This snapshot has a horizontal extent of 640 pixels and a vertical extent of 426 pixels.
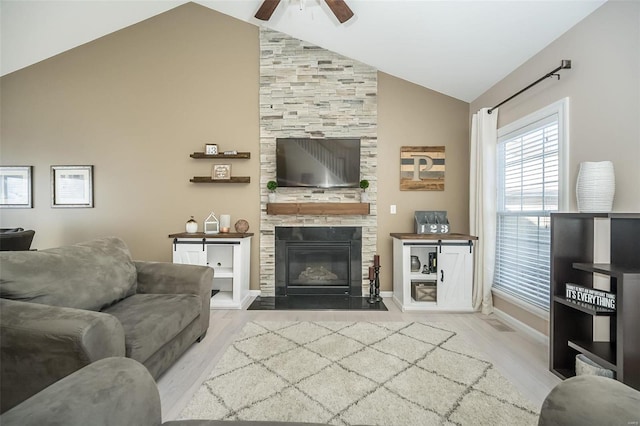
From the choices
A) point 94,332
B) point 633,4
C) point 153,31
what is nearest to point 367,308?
point 94,332

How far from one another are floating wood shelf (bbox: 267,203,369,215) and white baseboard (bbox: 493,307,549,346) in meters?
1.89

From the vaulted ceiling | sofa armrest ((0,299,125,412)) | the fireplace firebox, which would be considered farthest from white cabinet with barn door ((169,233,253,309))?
the vaulted ceiling

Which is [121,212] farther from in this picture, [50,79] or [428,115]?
[428,115]

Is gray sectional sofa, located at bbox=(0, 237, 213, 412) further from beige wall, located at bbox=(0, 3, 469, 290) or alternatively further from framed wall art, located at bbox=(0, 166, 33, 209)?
framed wall art, located at bbox=(0, 166, 33, 209)

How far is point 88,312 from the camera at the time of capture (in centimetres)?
149

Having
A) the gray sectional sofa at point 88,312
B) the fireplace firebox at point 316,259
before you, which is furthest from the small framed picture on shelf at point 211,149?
the gray sectional sofa at point 88,312

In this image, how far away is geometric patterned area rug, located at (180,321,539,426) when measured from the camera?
158 centimetres

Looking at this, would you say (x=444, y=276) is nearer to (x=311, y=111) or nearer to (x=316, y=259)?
(x=316, y=259)

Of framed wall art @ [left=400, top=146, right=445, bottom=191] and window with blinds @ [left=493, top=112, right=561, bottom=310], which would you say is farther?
framed wall art @ [left=400, top=146, right=445, bottom=191]

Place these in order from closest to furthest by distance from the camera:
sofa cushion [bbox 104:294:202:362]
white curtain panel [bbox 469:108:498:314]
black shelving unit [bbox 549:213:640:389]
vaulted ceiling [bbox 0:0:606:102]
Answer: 1. black shelving unit [bbox 549:213:640:389]
2. sofa cushion [bbox 104:294:202:362]
3. vaulted ceiling [bbox 0:0:606:102]
4. white curtain panel [bbox 469:108:498:314]

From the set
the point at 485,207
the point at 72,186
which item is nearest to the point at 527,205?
the point at 485,207

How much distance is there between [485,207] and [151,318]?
3.37 m

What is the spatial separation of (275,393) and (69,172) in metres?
4.30

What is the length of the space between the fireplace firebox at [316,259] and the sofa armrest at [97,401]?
3.00 metres
